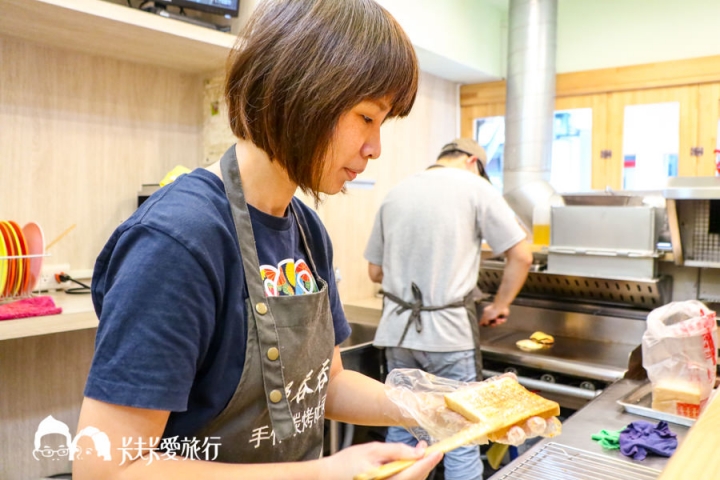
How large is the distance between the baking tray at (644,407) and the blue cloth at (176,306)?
1044 millimetres

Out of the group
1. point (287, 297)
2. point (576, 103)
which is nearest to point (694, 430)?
point (287, 297)

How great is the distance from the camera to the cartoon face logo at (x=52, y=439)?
207cm

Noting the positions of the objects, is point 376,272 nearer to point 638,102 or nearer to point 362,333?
point 362,333

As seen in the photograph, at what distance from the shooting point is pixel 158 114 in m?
2.39

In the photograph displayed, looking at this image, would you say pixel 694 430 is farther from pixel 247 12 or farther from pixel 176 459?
pixel 247 12

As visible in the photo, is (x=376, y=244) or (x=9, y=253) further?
(x=376, y=244)

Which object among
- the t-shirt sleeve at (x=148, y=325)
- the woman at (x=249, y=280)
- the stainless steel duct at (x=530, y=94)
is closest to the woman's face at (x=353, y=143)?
the woman at (x=249, y=280)

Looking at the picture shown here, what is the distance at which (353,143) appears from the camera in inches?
30.5

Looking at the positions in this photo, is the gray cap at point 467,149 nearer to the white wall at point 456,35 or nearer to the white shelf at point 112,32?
the white wall at point 456,35

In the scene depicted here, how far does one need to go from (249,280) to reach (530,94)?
2.86m

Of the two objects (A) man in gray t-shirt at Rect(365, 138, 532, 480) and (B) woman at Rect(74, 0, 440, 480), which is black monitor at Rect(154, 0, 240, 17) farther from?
(B) woman at Rect(74, 0, 440, 480)

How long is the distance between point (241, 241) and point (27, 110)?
1657 millimetres

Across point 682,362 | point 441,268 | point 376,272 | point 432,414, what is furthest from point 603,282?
point 432,414

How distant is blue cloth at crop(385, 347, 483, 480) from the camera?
2.03 m
